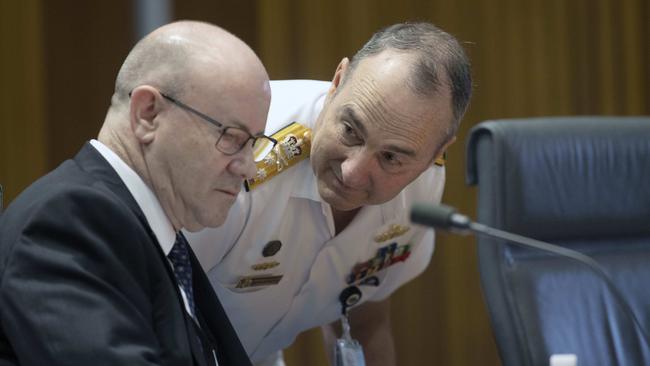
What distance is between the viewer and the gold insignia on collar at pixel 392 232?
218 cm

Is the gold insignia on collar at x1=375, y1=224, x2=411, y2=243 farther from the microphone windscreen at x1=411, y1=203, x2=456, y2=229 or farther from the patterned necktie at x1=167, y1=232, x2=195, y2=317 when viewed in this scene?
the microphone windscreen at x1=411, y1=203, x2=456, y2=229

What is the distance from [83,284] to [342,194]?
0.75m

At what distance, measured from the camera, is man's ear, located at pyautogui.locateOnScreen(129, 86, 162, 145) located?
1.46 metres

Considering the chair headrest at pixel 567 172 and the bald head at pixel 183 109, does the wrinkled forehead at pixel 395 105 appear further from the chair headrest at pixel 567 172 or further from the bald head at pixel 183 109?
the bald head at pixel 183 109

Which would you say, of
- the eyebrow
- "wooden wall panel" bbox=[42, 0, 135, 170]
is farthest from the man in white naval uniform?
"wooden wall panel" bbox=[42, 0, 135, 170]

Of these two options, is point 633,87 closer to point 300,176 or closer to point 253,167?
point 300,176

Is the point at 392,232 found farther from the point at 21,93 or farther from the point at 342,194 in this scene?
the point at 21,93

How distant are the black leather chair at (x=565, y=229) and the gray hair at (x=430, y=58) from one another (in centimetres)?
8

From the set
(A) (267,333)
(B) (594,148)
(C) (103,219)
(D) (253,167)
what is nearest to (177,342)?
(C) (103,219)

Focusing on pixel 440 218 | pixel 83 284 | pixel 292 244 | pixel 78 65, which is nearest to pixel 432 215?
pixel 440 218

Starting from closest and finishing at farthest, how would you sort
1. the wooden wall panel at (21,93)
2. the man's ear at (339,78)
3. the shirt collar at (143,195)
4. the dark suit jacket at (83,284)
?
1. the dark suit jacket at (83,284)
2. the shirt collar at (143,195)
3. the man's ear at (339,78)
4. the wooden wall panel at (21,93)

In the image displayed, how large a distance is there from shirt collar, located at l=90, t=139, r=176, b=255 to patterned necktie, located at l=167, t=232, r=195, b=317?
85 mm

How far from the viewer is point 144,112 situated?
1474mm

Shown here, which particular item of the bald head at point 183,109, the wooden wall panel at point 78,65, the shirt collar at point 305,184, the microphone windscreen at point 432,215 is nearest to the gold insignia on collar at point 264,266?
the shirt collar at point 305,184
